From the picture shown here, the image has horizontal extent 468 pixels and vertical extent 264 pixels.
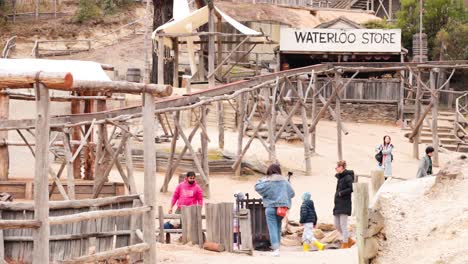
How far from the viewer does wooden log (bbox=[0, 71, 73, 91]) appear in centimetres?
1002

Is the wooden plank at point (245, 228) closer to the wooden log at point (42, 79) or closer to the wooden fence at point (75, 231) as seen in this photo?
the wooden fence at point (75, 231)

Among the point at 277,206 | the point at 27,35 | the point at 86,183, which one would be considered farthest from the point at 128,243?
the point at 27,35

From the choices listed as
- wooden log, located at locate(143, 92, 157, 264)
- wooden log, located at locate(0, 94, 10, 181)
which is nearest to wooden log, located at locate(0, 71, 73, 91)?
wooden log, located at locate(143, 92, 157, 264)

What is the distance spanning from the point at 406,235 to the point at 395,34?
94.8 ft

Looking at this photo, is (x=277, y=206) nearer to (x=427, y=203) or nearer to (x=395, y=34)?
(x=427, y=203)

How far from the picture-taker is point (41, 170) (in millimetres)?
10148

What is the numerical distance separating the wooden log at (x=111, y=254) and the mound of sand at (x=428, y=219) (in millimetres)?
3343

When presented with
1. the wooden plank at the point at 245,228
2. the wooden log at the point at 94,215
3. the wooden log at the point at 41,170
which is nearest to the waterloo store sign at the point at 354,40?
the wooden plank at the point at 245,228

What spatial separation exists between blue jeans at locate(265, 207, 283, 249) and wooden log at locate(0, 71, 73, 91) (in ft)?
16.7

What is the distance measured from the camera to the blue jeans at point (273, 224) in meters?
14.6

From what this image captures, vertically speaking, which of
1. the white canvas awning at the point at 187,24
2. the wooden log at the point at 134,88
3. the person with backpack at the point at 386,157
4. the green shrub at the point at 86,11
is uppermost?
the green shrub at the point at 86,11

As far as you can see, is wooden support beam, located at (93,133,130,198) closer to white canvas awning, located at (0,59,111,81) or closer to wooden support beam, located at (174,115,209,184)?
white canvas awning, located at (0,59,111,81)

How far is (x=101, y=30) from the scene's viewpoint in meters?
49.4

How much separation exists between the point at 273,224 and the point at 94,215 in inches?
156
